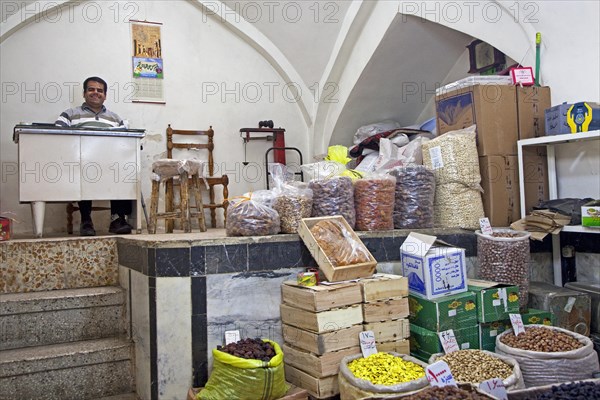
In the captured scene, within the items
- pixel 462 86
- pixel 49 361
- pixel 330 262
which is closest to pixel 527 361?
pixel 330 262

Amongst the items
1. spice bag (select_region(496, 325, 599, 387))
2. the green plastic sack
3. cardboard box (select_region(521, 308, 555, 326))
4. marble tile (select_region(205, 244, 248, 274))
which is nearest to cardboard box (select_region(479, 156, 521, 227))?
cardboard box (select_region(521, 308, 555, 326))

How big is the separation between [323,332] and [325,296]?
0.54 ft

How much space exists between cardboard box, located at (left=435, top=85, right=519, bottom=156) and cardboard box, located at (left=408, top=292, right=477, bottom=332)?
3.80 ft

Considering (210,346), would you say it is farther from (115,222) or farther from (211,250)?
(115,222)

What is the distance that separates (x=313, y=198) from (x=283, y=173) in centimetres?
25

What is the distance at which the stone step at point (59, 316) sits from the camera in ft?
9.29

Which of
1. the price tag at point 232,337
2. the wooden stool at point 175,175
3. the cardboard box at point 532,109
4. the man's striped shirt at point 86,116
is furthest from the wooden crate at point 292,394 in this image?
the man's striped shirt at point 86,116

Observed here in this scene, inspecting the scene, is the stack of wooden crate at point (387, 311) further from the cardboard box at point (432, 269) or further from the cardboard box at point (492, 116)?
the cardboard box at point (492, 116)

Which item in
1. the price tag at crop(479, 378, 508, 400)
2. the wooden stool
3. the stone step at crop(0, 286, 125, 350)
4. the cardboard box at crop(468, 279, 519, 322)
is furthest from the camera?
the wooden stool

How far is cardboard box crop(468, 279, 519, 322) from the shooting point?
256 centimetres

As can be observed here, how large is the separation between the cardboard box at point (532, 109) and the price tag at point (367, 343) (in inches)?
73.0

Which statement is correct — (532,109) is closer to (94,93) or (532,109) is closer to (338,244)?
(338,244)

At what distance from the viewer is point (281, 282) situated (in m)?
2.64

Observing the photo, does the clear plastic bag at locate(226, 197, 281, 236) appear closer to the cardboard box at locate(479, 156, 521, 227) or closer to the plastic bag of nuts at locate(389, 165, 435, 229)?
the plastic bag of nuts at locate(389, 165, 435, 229)
